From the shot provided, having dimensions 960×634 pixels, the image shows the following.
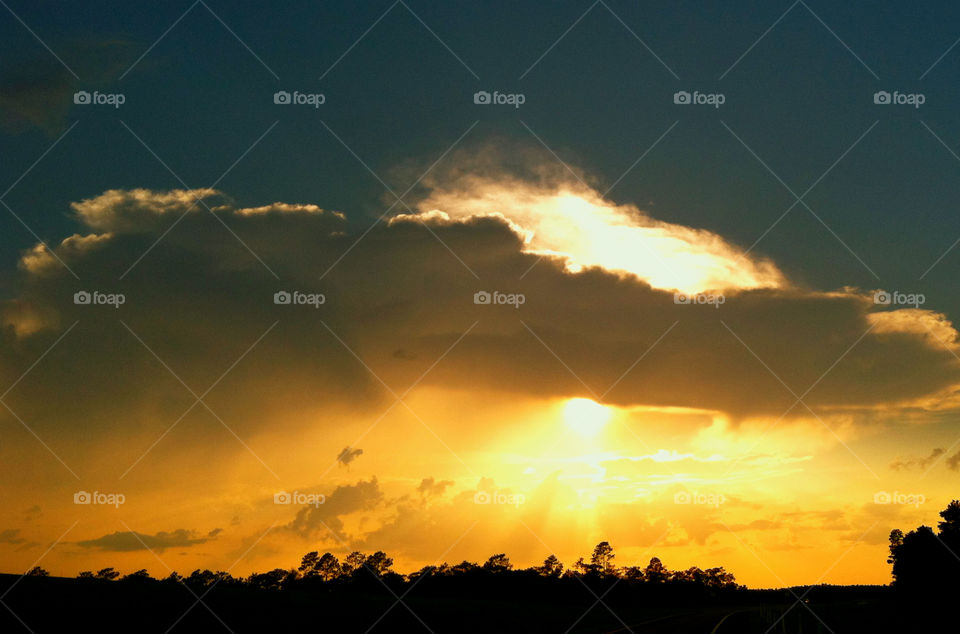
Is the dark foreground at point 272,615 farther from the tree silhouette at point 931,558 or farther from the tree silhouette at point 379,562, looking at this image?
the tree silhouette at point 379,562

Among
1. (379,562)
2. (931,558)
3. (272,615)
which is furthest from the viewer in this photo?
(379,562)

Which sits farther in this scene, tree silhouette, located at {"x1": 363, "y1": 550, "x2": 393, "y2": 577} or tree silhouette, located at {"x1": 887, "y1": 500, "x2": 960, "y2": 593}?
tree silhouette, located at {"x1": 363, "y1": 550, "x2": 393, "y2": 577}

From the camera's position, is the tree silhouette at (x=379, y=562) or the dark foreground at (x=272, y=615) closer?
the dark foreground at (x=272, y=615)

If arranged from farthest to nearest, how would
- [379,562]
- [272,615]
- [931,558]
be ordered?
[379,562] → [931,558] → [272,615]

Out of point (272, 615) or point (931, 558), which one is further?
point (931, 558)

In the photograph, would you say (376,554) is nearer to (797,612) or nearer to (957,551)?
(957,551)

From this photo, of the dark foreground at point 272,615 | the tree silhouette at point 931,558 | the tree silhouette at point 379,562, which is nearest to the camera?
the dark foreground at point 272,615

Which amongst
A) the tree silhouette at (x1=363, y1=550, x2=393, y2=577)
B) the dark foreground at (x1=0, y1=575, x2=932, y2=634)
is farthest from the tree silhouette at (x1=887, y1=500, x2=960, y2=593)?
the tree silhouette at (x1=363, y1=550, x2=393, y2=577)

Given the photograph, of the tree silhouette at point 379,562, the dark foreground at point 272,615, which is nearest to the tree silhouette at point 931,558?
the dark foreground at point 272,615

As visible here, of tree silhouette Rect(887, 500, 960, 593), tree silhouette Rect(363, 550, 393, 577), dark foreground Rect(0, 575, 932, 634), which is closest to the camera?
dark foreground Rect(0, 575, 932, 634)

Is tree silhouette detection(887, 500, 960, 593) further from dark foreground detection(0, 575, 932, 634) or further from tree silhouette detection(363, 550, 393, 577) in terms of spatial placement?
tree silhouette detection(363, 550, 393, 577)

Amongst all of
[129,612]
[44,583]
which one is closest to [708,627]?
[129,612]

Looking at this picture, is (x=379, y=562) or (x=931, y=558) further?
(x=379, y=562)

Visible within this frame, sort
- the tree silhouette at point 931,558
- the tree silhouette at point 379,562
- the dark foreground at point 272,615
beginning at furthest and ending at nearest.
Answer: the tree silhouette at point 379,562
the tree silhouette at point 931,558
the dark foreground at point 272,615
